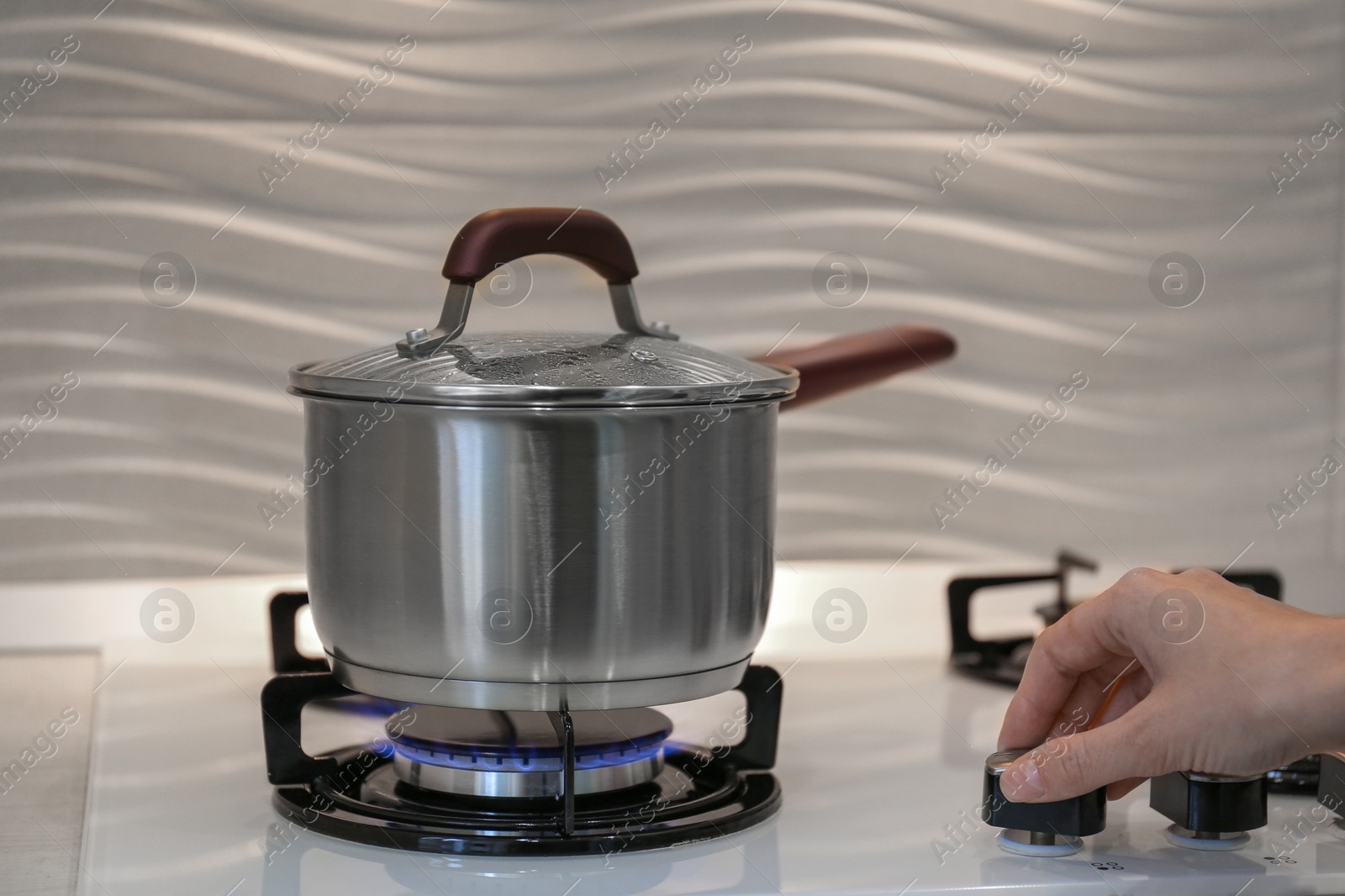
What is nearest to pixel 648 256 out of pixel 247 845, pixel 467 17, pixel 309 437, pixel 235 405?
pixel 467 17

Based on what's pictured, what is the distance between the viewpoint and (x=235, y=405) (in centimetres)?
120

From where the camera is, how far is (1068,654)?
70 centimetres

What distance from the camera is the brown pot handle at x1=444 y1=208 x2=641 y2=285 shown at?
68 centimetres

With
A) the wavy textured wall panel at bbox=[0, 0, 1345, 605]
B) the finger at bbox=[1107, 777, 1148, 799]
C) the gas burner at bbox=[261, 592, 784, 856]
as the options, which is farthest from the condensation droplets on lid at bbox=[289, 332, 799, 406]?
the wavy textured wall panel at bbox=[0, 0, 1345, 605]

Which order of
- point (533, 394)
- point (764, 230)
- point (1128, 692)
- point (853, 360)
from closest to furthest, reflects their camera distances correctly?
point (533, 394) → point (1128, 692) → point (853, 360) → point (764, 230)

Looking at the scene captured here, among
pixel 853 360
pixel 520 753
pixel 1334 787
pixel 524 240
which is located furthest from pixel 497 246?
pixel 1334 787

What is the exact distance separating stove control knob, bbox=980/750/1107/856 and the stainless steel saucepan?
0.15 meters

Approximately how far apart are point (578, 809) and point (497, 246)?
31 cm

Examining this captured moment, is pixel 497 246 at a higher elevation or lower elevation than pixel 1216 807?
higher

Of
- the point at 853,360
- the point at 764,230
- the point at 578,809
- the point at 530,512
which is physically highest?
the point at 764,230

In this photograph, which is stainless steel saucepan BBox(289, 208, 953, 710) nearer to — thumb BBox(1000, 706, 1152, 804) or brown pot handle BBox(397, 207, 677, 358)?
brown pot handle BBox(397, 207, 677, 358)

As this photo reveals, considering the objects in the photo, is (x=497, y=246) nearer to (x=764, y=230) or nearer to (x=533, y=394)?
(x=533, y=394)

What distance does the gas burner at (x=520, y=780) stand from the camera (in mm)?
653

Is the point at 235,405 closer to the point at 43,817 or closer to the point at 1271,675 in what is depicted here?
the point at 43,817
